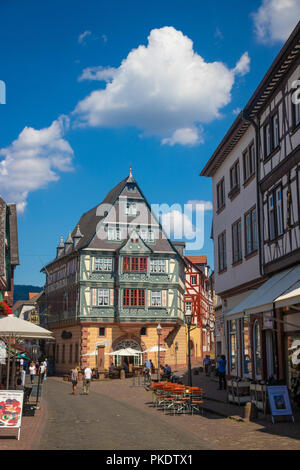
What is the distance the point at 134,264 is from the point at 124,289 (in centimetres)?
239

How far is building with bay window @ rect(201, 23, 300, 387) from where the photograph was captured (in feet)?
58.9

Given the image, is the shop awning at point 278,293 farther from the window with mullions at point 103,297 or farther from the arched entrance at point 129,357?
the window with mullions at point 103,297

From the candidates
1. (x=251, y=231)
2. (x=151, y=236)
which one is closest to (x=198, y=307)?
(x=151, y=236)

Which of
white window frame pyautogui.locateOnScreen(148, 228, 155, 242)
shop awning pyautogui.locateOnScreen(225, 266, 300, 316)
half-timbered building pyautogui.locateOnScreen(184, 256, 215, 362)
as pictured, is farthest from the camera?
half-timbered building pyautogui.locateOnScreen(184, 256, 215, 362)

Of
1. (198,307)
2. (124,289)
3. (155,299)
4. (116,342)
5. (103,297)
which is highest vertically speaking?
(124,289)

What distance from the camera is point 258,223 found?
22031 mm

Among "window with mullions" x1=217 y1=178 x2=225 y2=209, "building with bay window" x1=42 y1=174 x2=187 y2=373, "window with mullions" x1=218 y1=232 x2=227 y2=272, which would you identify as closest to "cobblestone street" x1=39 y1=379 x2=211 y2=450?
"window with mullions" x1=218 y1=232 x2=227 y2=272

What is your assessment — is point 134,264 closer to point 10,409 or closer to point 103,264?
point 103,264

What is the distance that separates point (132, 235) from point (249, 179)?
1090 inches

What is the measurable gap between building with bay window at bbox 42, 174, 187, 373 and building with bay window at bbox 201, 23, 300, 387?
21.1 meters

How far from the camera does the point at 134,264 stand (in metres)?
50.2

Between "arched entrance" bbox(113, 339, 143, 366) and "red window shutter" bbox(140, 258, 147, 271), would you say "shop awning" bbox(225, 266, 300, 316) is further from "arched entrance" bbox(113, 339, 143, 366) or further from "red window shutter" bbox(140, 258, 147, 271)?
"arched entrance" bbox(113, 339, 143, 366)

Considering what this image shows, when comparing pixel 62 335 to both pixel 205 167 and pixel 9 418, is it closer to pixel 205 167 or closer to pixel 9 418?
pixel 205 167
